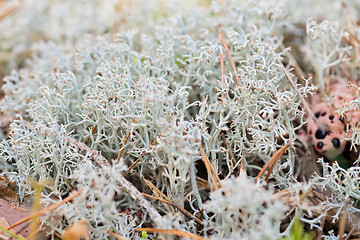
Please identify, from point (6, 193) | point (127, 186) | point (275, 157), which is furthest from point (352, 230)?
point (6, 193)

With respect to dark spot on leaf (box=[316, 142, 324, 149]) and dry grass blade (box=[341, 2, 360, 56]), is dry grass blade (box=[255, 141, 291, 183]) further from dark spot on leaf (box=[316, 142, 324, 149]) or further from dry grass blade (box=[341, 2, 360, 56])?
dry grass blade (box=[341, 2, 360, 56])

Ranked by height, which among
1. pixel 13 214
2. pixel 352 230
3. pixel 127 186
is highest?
pixel 127 186

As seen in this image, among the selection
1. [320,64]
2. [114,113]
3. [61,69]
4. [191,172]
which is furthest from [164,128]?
[320,64]

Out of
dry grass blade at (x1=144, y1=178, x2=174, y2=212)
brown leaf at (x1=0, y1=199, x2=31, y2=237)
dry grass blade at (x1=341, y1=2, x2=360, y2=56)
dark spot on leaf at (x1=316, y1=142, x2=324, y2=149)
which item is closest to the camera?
brown leaf at (x1=0, y1=199, x2=31, y2=237)

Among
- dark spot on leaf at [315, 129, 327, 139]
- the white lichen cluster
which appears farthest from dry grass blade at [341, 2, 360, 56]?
dark spot on leaf at [315, 129, 327, 139]

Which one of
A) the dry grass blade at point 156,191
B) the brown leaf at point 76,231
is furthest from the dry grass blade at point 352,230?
the brown leaf at point 76,231

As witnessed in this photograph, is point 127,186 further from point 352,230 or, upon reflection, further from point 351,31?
point 351,31

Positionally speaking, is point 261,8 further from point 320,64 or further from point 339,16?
point 339,16

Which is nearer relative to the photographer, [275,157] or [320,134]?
[275,157]

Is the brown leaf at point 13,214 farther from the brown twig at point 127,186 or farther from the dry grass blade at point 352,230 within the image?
the dry grass blade at point 352,230
